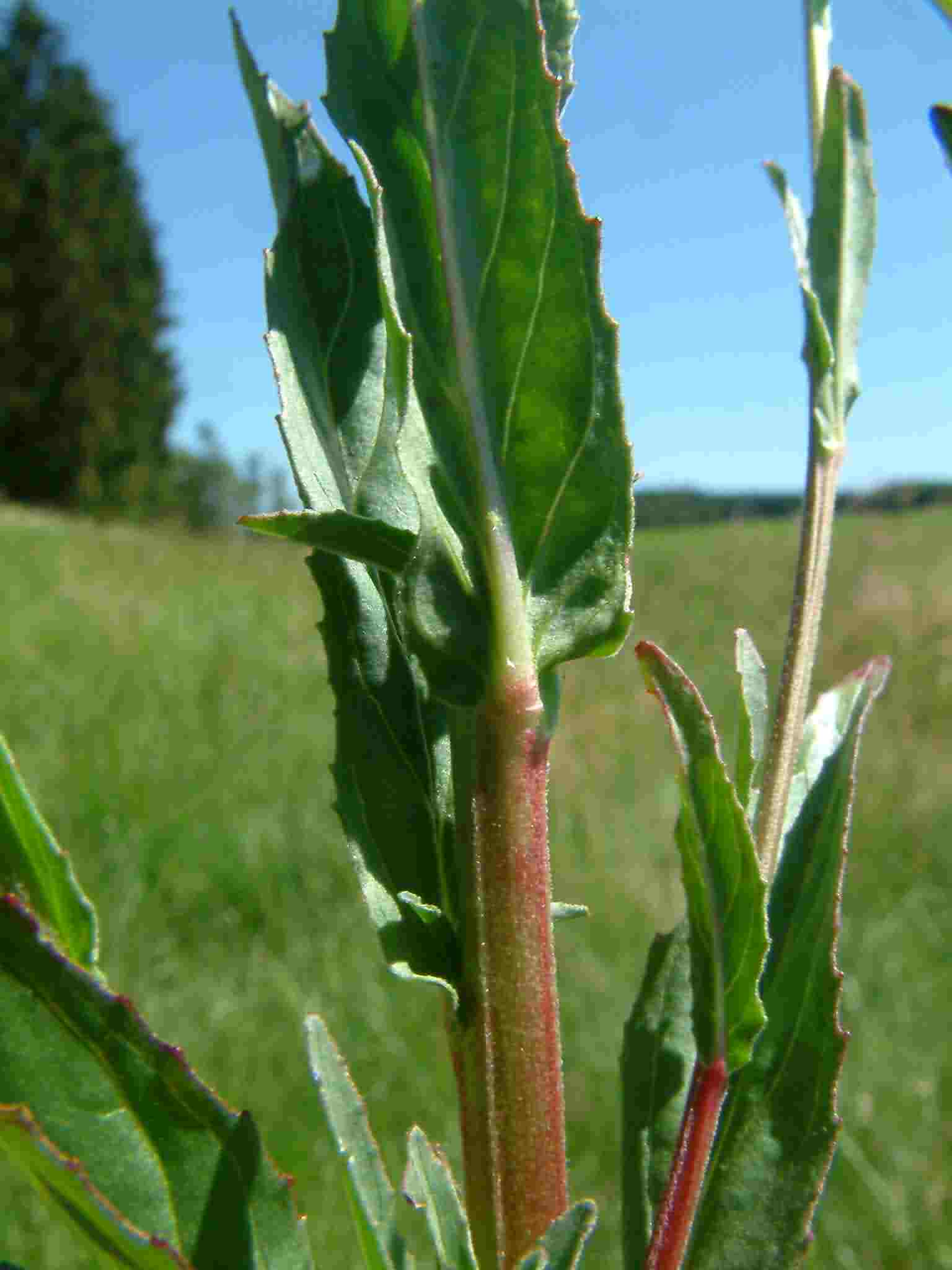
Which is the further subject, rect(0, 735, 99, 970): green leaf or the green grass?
the green grass

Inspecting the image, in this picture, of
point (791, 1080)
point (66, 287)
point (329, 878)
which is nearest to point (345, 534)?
point (791, 1080)

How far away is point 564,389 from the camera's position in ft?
1.65

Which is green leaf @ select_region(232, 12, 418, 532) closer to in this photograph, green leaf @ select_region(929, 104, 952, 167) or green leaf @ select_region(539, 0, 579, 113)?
green leaf @ select_region(539, 0, 579, 113)

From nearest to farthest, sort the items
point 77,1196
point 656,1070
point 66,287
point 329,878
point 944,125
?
1. point 77,1196
2. point 944,125
3. point 656,1070
4. point 329,878
5. point 66,287

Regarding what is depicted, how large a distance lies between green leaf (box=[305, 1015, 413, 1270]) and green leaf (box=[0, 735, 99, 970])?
112mm

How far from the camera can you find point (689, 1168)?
1.68 ft

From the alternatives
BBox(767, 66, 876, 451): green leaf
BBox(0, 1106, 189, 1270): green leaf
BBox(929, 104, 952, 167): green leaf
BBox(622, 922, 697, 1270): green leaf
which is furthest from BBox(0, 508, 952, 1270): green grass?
BBox(929, 104, 952, 167): green leaf

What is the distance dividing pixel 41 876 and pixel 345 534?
22cm

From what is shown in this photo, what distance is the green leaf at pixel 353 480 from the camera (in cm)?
55

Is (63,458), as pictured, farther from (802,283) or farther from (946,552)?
(802,283)

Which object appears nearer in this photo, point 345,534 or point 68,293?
point 345,534

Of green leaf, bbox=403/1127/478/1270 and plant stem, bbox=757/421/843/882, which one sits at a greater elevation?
plant stem, bbox=757/421/843/882

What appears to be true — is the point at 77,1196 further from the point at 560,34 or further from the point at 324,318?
the point at 560,34

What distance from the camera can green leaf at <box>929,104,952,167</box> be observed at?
511mm
